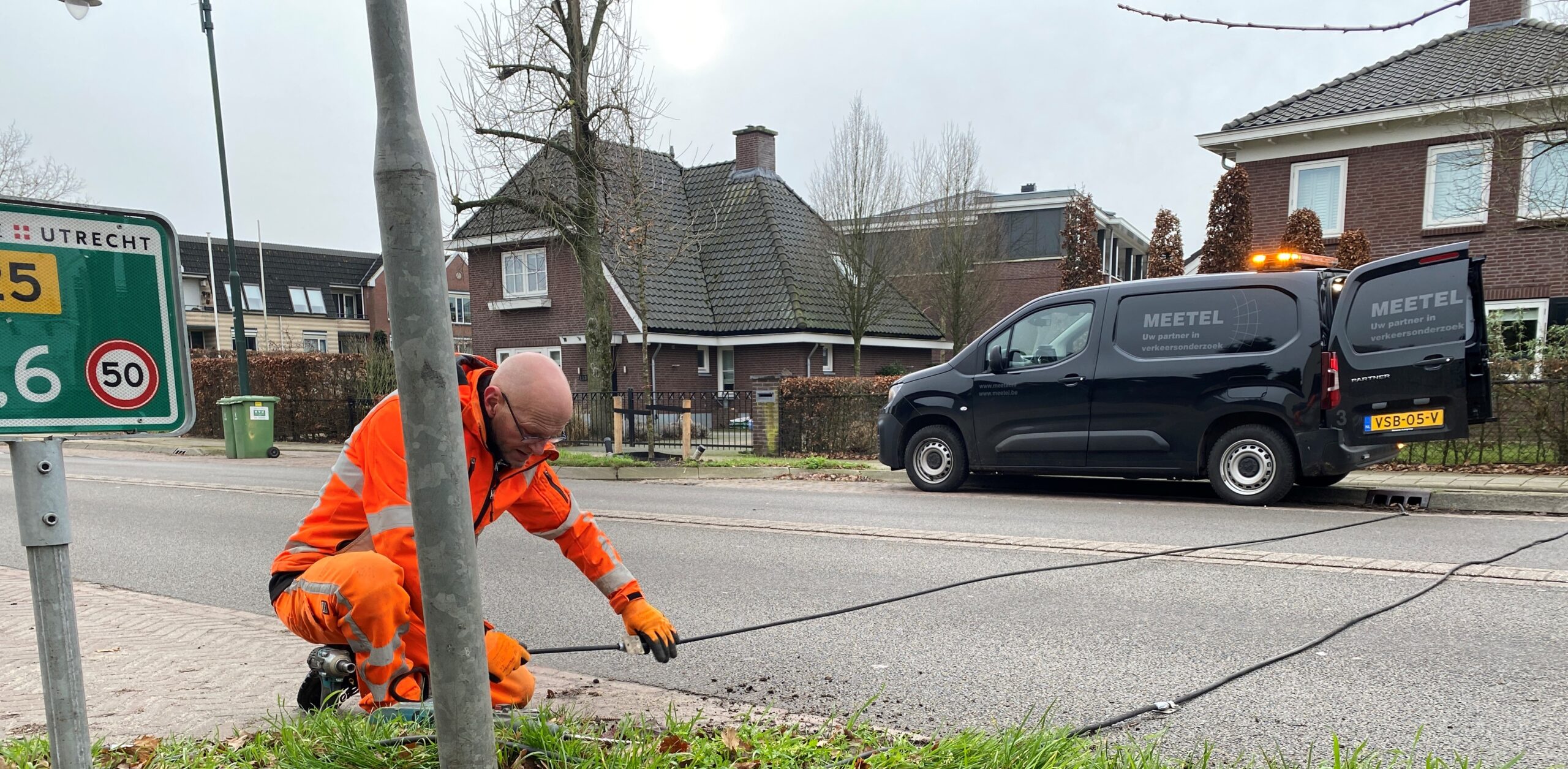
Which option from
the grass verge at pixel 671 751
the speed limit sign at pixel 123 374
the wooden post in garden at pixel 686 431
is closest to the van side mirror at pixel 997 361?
the wooden post in garden at pixel 686 431

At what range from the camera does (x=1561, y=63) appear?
10.5 m

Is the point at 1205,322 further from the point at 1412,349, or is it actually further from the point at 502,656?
the point at 502,656

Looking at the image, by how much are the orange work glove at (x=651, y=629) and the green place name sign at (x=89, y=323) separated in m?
1.46

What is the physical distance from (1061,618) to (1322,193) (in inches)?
716

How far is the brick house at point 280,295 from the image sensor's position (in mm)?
49031

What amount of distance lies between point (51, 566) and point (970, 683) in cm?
318

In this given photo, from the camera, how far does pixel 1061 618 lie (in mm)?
4941

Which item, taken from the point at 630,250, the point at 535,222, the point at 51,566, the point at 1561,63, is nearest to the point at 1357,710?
the point at 51,566

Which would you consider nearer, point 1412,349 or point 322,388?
point 1412,349

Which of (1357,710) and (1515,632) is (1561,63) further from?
(1357,710)

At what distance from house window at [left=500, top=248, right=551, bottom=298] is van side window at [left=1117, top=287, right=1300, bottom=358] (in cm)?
1875

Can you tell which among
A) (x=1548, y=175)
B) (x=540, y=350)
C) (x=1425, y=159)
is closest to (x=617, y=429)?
(x=540, y=350)

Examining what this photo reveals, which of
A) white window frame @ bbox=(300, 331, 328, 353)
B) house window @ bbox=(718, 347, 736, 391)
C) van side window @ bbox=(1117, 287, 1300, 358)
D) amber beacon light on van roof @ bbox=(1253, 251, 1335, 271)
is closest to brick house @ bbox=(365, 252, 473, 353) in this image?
white window frame @ bbox=(300, 331, 328, 353)

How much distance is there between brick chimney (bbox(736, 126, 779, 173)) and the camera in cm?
2730
